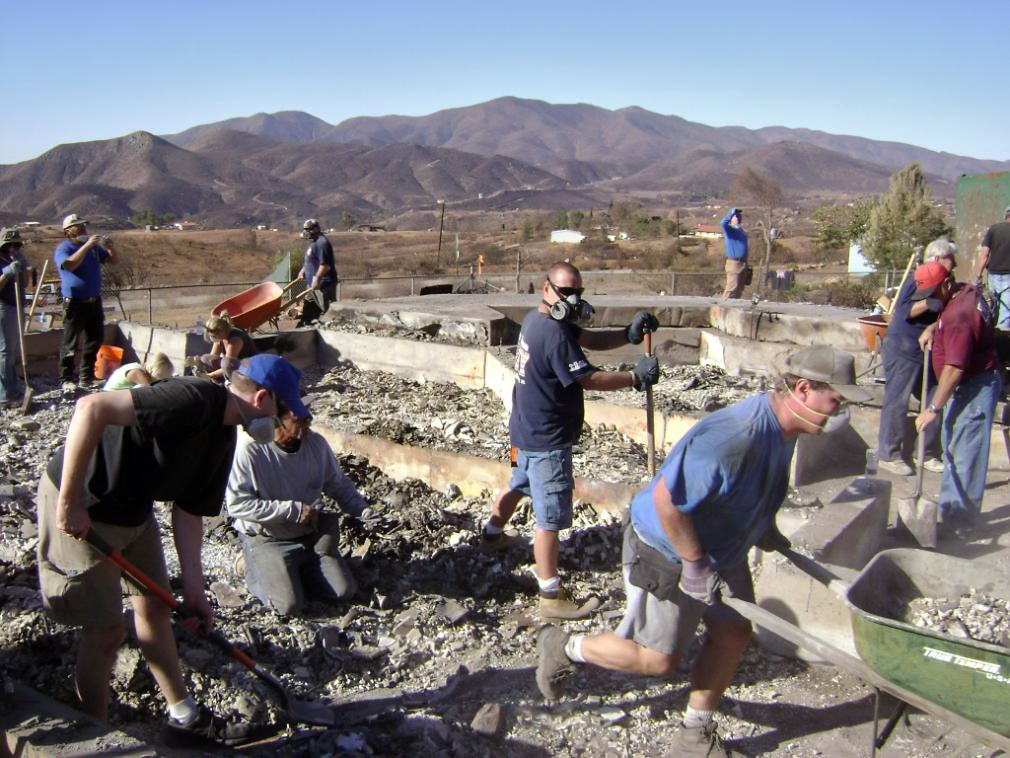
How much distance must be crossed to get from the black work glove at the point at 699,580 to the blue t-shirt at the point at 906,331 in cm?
355

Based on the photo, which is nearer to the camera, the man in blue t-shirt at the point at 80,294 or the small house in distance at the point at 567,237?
the man in blue t-shirt at the point at 80,294

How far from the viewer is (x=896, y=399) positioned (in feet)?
20.6

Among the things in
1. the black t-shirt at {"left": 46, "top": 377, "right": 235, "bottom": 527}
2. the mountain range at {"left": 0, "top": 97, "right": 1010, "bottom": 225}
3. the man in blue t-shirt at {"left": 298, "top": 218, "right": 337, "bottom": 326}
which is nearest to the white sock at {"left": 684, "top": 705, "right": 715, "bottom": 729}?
the black t-shirt at {"left": 46, "top": 377, "right": 235, "bottom": 527}

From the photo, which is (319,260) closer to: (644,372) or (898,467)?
(898,467)

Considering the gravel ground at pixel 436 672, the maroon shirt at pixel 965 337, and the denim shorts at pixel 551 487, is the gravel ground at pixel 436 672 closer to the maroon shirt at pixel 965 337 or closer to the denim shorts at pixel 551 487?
the denim shorts at pixel 551 487

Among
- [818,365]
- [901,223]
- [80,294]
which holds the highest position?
[901,223]

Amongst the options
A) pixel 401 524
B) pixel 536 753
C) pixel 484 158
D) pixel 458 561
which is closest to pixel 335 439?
pixel 401 524

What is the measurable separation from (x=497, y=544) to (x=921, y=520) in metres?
2.44

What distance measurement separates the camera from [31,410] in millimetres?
8398

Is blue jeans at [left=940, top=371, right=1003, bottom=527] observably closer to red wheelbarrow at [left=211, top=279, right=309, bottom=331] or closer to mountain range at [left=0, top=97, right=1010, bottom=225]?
red wheelbarrow at [left=211, top=279, right=309, bottom=331]

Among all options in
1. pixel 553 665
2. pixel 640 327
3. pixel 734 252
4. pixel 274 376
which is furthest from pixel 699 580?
pixel 734 252

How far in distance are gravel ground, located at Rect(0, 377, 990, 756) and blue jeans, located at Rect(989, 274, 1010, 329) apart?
5.87m

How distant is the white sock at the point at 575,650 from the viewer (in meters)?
3.59

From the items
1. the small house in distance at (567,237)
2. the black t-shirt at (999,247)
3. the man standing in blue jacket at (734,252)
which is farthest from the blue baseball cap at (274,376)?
the small house in distance at (567,237)
